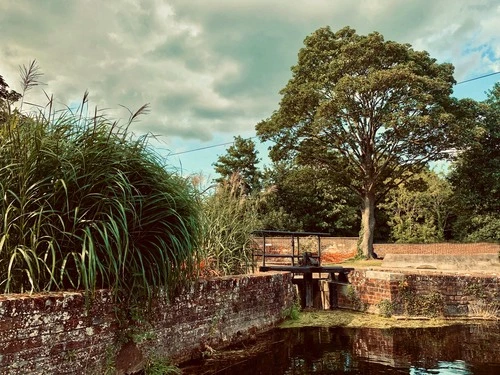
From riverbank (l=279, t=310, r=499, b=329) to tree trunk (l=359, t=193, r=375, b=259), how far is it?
11.0 metres

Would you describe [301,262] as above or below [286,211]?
below

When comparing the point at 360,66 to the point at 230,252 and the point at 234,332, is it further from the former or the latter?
the point at 234,332

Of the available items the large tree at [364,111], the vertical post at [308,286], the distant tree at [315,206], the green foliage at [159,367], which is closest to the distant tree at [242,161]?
the distant tree at [315,206]

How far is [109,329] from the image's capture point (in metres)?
4.00

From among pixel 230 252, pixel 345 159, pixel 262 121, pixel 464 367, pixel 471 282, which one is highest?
pixel 262 121

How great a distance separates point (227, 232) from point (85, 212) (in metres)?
3.63

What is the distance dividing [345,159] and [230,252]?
48.2ft

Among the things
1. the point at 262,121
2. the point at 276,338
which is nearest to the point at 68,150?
the point at 276,338

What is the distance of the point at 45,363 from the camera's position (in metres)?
3.37

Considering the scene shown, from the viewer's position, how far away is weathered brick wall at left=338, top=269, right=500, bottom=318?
8.77 m

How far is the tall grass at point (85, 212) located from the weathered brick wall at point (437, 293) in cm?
586

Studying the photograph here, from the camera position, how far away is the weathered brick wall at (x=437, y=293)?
8766 mm

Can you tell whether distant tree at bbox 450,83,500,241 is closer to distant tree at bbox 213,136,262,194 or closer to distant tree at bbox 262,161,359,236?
distant tree at bbox 262,161,359,236

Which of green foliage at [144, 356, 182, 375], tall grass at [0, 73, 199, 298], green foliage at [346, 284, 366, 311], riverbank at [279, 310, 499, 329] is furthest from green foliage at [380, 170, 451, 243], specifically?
tall grass at [0, 73, 199, 298]
